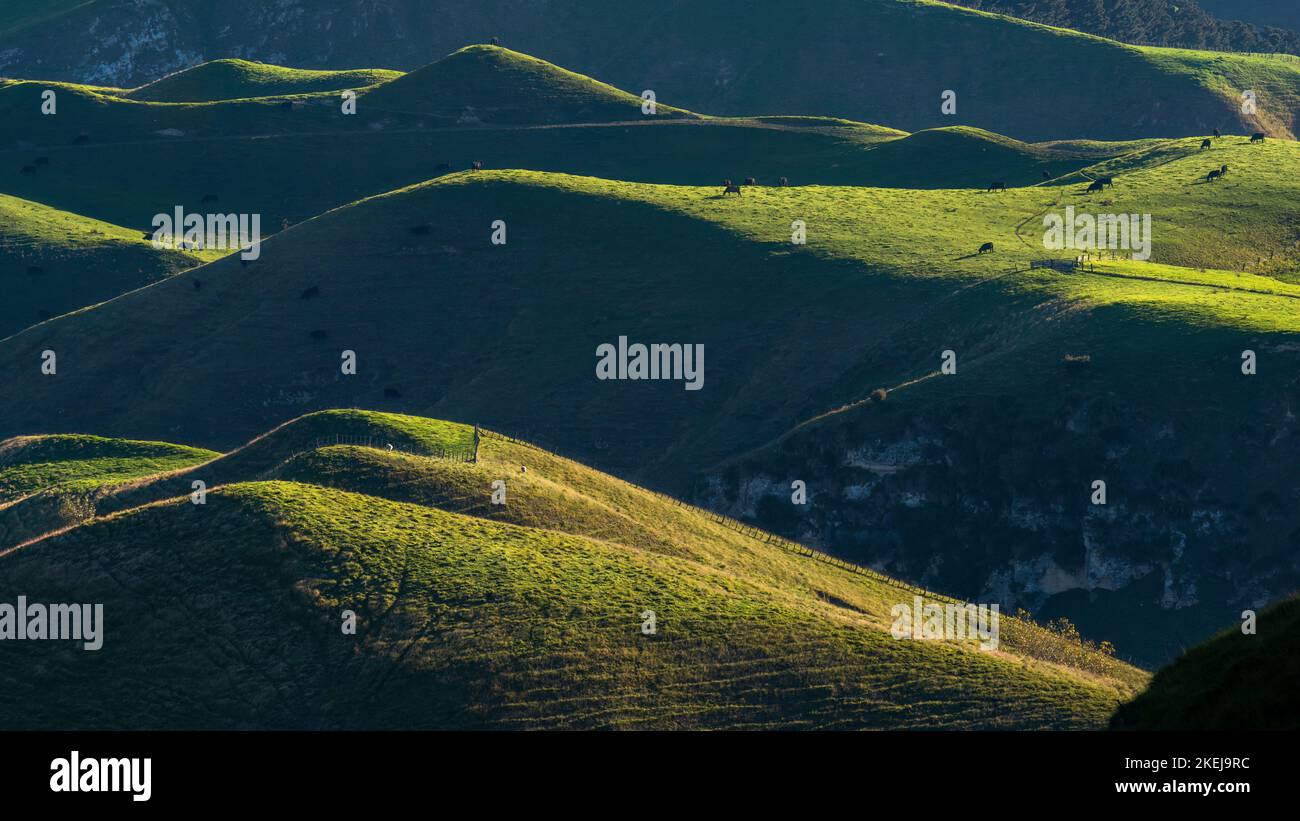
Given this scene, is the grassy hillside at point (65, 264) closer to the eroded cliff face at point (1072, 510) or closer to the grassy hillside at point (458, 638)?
the eroded cliff face at point (1072, 510)

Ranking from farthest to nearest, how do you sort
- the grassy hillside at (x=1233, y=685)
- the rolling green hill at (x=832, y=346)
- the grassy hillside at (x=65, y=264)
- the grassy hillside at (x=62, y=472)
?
the grassy hillside at (x=65, y=264) < the rolling green hill at (x=832, y=346) < the grassy hillside at (x=62, y=472) < the grassy hillside at (x=1233, y=685)

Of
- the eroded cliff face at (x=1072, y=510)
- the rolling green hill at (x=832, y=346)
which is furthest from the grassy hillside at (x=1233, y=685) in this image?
the rolling green hill at (x=832, y=346)

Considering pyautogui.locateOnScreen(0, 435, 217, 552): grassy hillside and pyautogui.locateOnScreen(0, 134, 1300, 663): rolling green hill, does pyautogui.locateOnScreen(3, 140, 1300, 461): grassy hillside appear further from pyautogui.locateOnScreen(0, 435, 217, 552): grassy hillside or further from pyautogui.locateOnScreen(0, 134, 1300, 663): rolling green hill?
pyautogui.locateOnScreen(0, 435, 217, 552): grassy hillside

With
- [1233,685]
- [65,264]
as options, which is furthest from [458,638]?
[65,264]

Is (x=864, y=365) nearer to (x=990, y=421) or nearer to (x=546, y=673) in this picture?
(x=990, y=421)

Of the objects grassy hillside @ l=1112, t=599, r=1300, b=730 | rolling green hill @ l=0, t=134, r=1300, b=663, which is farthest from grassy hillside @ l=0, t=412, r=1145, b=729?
rolling green hill @ l=0, t=134, r=1300, b=663
